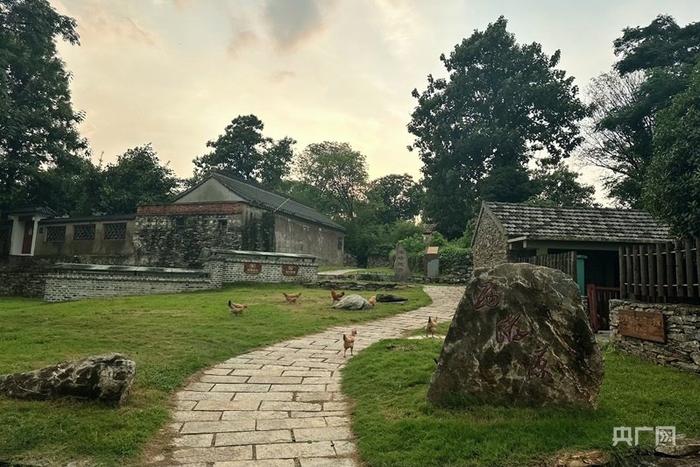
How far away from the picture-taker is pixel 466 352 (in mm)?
5078

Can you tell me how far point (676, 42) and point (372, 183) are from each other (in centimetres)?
3252

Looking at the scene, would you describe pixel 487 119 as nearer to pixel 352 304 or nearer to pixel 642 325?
pixel 352 304

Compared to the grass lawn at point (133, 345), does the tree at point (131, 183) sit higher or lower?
higher

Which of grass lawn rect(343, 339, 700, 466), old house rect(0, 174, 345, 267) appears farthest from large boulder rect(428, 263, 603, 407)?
old house rect(0, 174, 345, 267)

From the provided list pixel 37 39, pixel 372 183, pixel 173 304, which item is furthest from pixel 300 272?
pixel 372 183

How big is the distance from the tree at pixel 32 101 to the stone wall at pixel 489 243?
1075 inches

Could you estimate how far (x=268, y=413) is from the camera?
5.25 meters

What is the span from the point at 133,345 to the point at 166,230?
2117cm

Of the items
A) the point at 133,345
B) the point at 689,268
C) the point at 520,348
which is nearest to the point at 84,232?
the point at 133,345

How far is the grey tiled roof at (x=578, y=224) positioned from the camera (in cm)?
1532

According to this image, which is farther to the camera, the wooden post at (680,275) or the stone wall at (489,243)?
the stone wall at (489,243)

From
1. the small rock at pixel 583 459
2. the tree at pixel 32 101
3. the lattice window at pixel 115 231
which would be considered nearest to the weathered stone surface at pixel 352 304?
the small rock at pixel 583 459

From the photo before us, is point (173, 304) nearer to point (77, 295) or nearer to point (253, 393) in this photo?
point (77, 295)

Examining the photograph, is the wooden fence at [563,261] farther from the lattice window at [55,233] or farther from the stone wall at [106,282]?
the lattice window at [55,233]
